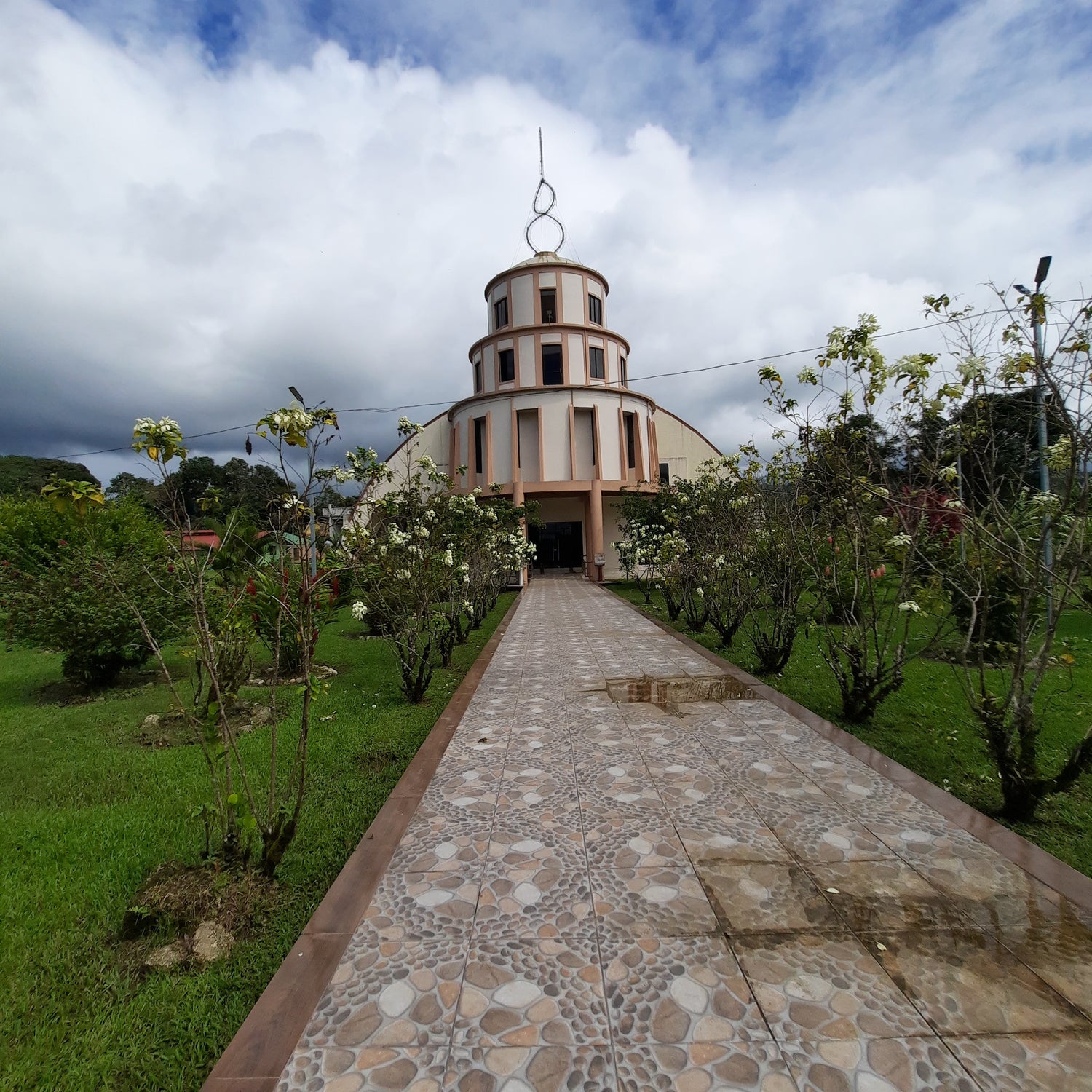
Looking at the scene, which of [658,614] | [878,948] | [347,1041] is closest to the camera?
[347,1041]

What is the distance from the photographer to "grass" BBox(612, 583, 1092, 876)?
3.73 m

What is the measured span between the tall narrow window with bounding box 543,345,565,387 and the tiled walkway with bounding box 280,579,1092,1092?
76.9 ft

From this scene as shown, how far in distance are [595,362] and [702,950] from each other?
2613 centimetres

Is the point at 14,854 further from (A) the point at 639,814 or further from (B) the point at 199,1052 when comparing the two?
(A) the point at 639,814

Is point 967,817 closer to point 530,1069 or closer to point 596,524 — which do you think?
point 530,1069

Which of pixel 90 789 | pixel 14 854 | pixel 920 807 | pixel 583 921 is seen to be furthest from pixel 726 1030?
pixel 90 789

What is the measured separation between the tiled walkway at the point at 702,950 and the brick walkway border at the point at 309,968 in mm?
64

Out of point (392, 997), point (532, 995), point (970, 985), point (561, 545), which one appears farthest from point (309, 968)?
point (561, 545)

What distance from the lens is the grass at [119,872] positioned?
222 centimetres

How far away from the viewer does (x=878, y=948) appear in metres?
2.55

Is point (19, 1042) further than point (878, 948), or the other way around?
point (878, 948)

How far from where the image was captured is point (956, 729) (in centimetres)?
555

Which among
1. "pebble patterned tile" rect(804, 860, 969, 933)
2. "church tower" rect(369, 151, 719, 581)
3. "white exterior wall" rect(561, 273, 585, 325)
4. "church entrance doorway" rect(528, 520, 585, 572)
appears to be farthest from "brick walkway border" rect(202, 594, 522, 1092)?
"church entrance doorway" rect(528, 520, 585, 572)

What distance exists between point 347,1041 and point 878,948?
83.4 inches
